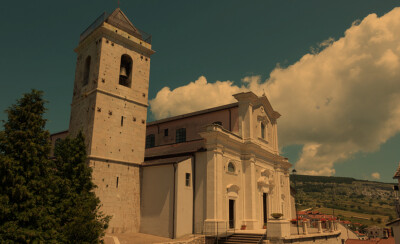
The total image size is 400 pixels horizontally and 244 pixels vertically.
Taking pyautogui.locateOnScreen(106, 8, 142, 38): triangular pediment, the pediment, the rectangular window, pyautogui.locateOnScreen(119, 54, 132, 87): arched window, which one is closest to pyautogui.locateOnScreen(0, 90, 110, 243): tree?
pyautogui.locateOnScreen(119, 54, 132, 87): arched window

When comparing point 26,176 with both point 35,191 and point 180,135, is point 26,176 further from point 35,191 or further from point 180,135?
point 180,135

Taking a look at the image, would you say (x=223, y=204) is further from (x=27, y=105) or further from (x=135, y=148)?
(x=27, y=105)

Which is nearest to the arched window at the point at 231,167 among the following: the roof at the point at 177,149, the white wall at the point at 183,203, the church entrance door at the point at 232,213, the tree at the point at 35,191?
the church entrance door at the point at 232,213

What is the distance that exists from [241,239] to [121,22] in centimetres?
2080

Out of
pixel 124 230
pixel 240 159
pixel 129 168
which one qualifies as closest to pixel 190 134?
pixel 240 159

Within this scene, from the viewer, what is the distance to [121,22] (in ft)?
89.1

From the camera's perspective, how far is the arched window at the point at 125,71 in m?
26.2

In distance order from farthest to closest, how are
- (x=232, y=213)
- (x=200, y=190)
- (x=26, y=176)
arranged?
1. (x=232, y=213)
2. (x=200, y=190)
3. (x=26, y=176)

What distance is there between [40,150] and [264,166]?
69.6 feet

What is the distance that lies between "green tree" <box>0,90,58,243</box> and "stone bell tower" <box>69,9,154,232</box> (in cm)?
618

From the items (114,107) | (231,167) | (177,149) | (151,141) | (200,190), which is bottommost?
(200,190)

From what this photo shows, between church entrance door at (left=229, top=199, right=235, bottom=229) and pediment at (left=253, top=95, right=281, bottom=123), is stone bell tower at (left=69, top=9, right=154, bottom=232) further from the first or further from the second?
pediment at (left=253, top=95, right=281, bottom=123)

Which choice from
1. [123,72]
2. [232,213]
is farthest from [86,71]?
[232,213]

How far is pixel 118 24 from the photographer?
86.6ft
